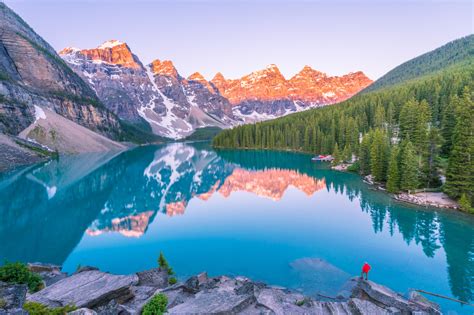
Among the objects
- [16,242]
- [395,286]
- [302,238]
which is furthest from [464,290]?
[16,242]

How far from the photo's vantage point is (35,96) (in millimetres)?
147000

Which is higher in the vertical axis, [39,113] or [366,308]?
[39,113]

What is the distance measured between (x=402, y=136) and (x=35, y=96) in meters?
166

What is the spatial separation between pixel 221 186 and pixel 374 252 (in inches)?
1498

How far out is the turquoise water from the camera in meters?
21.5

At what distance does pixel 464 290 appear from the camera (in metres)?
18.4

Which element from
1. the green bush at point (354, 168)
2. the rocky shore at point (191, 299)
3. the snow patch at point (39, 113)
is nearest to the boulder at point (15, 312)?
the rocky shore at point (191, 299)

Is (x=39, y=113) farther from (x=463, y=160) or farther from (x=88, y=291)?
(x=463, y=160)

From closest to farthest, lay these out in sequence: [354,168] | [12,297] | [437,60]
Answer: [12,297] → [354,168] → [437,60]

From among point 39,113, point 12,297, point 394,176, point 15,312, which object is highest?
point 39,113

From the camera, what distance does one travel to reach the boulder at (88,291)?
41.9 ft

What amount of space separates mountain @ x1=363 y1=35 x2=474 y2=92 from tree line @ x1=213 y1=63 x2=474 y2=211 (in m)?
60.8

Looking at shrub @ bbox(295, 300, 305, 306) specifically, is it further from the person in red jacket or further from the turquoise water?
the person in red jacket

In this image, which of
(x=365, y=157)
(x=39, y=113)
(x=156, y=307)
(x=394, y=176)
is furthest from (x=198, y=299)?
(x=39, y=113)
